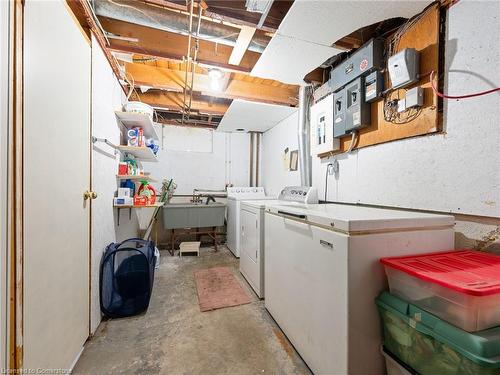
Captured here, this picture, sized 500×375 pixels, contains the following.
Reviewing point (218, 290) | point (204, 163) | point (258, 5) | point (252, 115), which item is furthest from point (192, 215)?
point (258, 5)

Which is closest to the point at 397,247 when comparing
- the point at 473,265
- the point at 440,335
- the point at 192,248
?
the point at 473,265

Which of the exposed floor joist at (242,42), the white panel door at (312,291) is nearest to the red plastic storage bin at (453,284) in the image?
the white panel door at (312,291)

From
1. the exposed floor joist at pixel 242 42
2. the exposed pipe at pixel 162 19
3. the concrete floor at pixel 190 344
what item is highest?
the exposed pipe at pixel 162 19

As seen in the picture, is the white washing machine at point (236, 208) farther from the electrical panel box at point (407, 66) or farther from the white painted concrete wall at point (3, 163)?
the white painted concrete wall at point (3, 163)

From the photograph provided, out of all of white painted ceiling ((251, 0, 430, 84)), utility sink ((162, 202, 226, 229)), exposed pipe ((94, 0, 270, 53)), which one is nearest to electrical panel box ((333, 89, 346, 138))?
white painted ceiling ((251, 0, 430, 84))

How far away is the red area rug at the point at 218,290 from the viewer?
2.05 metres

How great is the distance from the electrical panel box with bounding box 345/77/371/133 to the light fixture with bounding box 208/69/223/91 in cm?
129

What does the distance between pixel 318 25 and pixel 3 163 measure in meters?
1.82

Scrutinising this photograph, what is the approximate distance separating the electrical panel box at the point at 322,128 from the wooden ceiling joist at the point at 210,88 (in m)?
0.54

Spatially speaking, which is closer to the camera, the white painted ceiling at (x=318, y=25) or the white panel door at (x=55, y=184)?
the white panel door at (x=55, y=184)

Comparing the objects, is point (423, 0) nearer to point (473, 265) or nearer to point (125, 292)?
point (473, 265)

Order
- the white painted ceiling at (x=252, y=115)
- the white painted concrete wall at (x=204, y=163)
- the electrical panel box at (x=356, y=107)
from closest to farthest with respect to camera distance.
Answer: the electrical panel box at (x=356, y=107) < the white painted ceiling at (x=252, y=115) < the white painted concrete wall at (x=204, y=163)

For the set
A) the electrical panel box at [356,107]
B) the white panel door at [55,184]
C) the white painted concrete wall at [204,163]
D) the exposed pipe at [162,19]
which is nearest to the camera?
the white panel door at [55,184]

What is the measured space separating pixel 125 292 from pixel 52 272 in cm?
96
